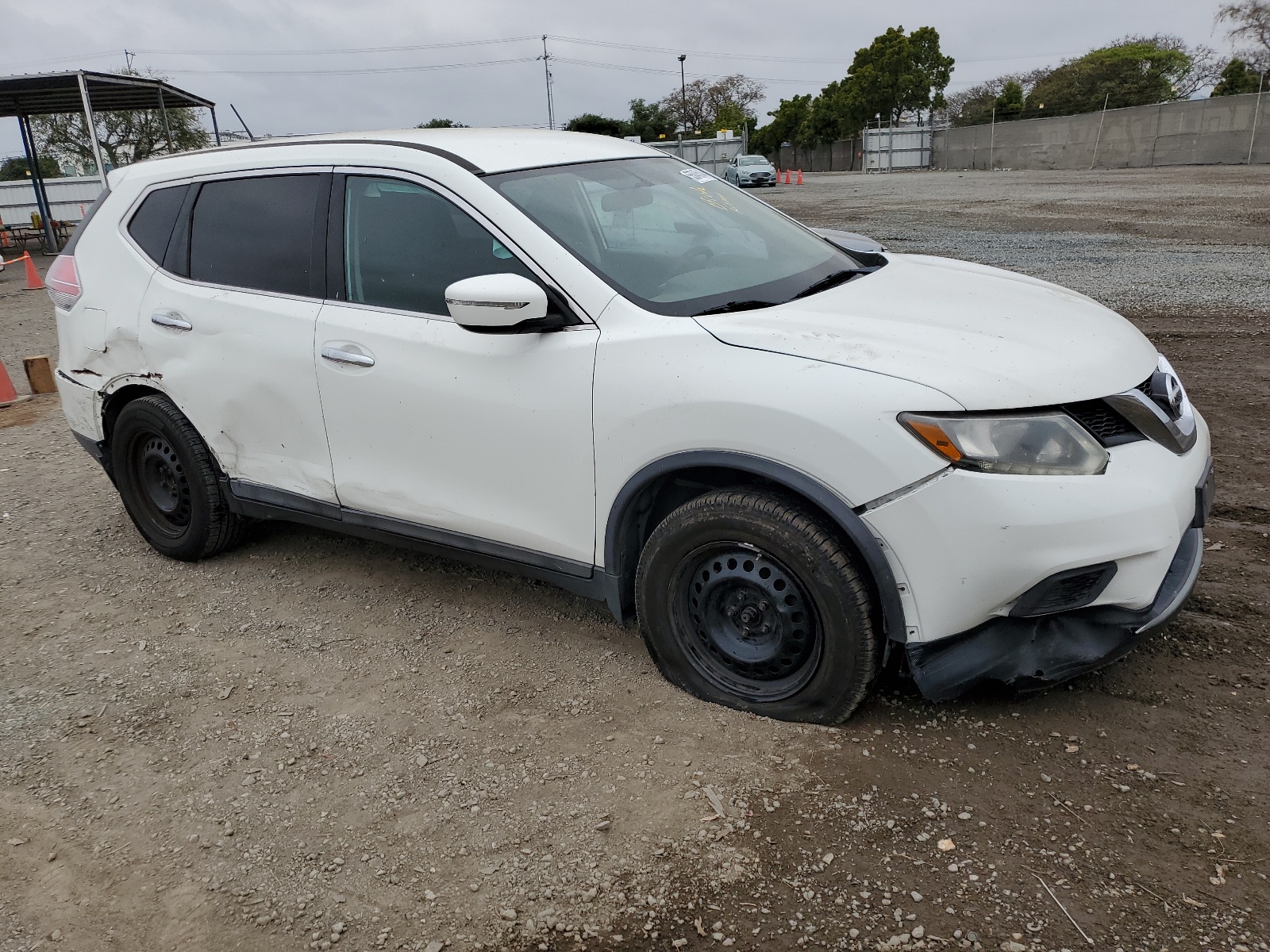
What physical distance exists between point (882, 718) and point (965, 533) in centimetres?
80

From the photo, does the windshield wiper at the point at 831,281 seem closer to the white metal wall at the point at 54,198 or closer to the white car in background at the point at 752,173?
the white metal wall at the point at 54,198

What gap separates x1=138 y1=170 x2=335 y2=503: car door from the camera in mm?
3760

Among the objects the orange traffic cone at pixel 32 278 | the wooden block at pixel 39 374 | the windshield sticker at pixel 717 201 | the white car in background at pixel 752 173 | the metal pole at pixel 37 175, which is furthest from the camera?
the white car in background at pixel 752 173

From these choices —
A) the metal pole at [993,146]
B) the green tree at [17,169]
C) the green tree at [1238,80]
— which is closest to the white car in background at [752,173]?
the metal pole at [993,146]

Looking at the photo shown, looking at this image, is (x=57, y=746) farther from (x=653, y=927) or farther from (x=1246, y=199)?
(x=1246, y=199)

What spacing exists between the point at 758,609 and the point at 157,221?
10.7 ft

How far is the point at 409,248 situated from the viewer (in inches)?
138

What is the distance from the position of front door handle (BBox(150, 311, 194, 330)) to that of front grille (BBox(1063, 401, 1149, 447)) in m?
3.43

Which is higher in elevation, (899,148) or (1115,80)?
(1115,80)

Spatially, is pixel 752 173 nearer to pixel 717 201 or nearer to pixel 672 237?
pixel 717 201

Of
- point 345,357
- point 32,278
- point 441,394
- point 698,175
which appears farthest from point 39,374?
point 32,278

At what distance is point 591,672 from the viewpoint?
11.5 ft

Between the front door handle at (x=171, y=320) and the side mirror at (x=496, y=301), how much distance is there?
1677mm

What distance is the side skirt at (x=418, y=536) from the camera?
3.34 m
